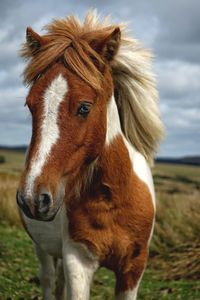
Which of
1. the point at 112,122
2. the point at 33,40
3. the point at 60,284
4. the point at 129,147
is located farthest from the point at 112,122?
the point at 60,284

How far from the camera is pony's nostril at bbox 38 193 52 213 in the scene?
363 cm

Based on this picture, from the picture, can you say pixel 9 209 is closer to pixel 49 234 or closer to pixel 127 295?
pixel 49 234

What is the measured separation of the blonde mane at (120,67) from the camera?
13.5 feet

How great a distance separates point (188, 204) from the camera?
476 inches

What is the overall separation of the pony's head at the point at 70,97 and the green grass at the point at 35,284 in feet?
12.1

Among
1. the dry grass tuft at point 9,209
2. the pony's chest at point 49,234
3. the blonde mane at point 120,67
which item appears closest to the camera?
the blonde mane at point 120,67

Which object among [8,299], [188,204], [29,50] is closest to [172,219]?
[188,204]

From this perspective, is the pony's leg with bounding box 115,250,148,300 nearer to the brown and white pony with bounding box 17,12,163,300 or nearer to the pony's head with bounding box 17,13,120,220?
the brown and white pony with bounding box 17,12,163,300

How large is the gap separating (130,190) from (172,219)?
7616 millimetres

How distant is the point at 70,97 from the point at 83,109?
0.39ft

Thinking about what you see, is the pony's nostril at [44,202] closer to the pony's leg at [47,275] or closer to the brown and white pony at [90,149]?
the brown and white pony at [90,149]

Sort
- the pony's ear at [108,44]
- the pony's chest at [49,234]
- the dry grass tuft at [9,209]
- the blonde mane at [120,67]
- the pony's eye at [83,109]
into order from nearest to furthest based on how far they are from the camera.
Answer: the pony's eye at [83,109], the blonde mane at [120,67], the pony's ear at [108,44], the pony's chest at [49,234], the dry grass tuft at [9,209]

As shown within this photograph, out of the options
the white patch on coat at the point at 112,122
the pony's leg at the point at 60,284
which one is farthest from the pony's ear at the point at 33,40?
the pony's leg at the point at 60,284

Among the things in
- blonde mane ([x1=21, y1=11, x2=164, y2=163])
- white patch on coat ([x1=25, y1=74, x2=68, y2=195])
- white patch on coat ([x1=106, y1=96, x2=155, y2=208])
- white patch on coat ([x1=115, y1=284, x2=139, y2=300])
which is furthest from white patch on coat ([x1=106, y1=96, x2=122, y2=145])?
white patch on coat ([x1=115, y1=284, x2=139, y2=300])
